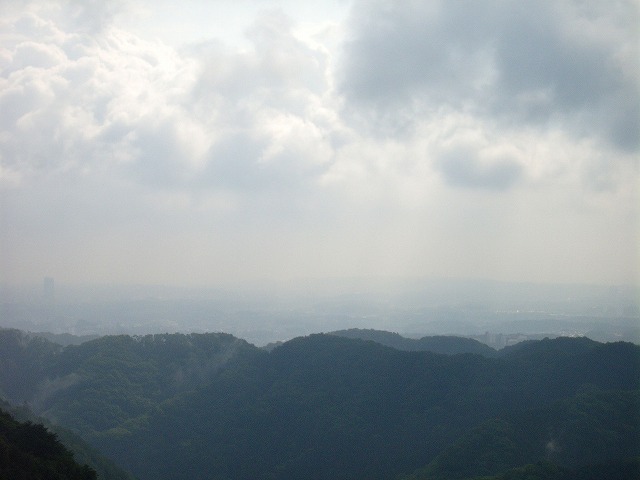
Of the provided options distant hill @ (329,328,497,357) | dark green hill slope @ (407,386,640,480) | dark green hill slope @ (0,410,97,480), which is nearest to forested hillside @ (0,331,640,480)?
dark green hill slope @ (407,386,640,480)

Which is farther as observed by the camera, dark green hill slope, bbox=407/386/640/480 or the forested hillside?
the forested hillside

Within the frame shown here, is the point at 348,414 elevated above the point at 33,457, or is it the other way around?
the point at 33,457

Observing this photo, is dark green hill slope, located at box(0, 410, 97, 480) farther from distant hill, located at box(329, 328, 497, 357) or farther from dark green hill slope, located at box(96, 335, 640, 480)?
distant hill, located at box(329, 328, 497, 357)

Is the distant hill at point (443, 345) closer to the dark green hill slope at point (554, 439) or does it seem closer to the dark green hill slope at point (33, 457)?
the dark green hill slope at point (554, 439)

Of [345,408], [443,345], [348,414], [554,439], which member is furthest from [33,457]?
[443,345]

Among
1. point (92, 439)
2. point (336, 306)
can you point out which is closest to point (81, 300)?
point (336, 306)

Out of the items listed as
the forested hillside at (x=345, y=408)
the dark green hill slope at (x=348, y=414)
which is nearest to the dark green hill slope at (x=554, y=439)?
the forested hillside at (x=345, y=408)

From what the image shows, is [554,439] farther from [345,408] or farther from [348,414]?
[345,408]
